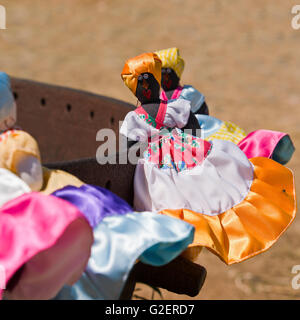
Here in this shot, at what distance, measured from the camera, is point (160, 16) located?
5453 millimetres

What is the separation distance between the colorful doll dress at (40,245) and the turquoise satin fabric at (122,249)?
0.16ft

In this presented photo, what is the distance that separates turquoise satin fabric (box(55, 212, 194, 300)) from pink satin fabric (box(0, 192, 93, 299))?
0.05 m

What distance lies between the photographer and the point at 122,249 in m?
0.82

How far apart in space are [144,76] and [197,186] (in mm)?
299

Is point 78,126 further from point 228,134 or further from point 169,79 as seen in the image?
point 228,134

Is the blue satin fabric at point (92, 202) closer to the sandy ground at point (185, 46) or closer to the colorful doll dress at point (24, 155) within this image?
the colorful doll dress at point (24, 155)

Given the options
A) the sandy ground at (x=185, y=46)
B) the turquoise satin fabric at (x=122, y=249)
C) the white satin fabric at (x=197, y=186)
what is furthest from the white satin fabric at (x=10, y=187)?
the sandy ground at (x=185, y=46)

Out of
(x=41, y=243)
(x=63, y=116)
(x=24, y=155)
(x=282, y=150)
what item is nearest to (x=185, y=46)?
(x=63, y=116)

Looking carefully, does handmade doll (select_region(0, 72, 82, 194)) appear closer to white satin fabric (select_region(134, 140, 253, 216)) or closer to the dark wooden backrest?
white satin fabric (select_region(134, 140, 253, 216))

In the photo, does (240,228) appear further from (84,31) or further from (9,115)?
(84,31)

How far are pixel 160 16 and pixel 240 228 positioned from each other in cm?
467

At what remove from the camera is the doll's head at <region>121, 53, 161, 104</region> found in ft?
4.02

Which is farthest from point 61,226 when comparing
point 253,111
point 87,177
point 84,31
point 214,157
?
point 84,31

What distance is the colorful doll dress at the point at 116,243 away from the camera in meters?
0.82
